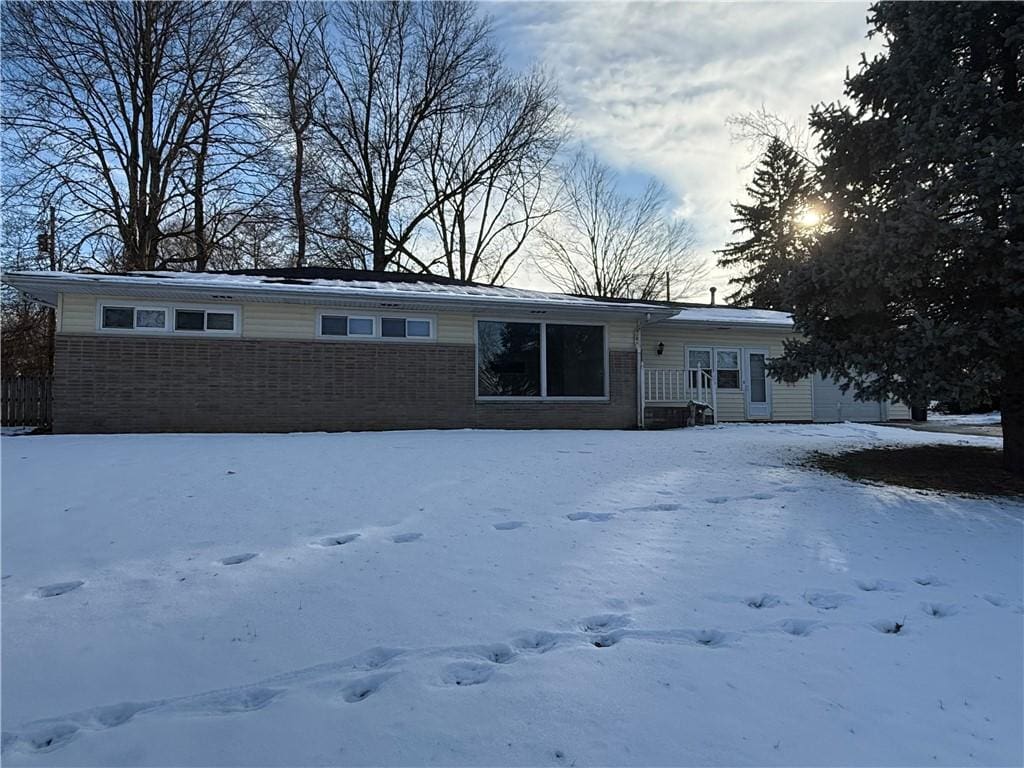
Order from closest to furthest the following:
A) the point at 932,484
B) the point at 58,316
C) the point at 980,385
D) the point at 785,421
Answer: the point at 980,385
the point at 932,484
the point at 58,316
the point at 785,421

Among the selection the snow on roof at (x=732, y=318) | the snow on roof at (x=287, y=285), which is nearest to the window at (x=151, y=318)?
the snow on roof at (x=287, y=285)

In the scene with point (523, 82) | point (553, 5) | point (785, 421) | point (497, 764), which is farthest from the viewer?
point (523, 82)

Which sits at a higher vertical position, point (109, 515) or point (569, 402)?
point (569, 402)

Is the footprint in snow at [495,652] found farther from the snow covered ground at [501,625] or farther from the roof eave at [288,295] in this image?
the roof eave at [288,295]

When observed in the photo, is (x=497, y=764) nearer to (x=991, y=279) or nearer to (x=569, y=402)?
(x=991, y=279)

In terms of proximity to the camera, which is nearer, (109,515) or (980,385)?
(109,515)

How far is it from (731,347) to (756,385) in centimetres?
119

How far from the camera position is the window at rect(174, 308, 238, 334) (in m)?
9.69

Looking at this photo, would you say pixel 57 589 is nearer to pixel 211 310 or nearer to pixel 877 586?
pixel 877 586

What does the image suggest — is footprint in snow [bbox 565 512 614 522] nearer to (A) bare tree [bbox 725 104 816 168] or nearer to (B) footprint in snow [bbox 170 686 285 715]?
(B) footprint in snow [bbox 170 686 285 715]

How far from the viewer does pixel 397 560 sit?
11.7 feet

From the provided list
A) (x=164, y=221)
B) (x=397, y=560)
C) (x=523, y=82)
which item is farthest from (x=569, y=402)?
(x=523, y=82)

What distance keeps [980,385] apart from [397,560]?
216 inches

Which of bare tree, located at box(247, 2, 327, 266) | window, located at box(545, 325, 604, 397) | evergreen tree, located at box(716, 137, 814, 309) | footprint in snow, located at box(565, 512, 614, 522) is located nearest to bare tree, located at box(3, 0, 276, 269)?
bare tree, located at box(247, 2, 327, 266)
